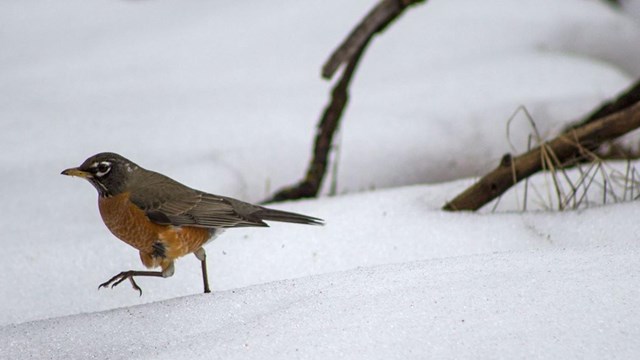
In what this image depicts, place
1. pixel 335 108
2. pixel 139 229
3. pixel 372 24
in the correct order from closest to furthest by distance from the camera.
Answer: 1. pixel 139 229
2. pixel 372 24
3. pixel 335 108

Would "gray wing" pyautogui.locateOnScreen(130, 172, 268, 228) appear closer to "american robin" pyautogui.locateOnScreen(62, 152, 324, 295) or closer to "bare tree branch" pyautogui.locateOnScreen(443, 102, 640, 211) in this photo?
"american robin" pyautogui.locateOnScreen(62, 152, 324, 295)

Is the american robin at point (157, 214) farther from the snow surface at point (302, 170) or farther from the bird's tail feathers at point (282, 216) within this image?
the snow surface at point (302, 170)

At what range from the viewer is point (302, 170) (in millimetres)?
5094

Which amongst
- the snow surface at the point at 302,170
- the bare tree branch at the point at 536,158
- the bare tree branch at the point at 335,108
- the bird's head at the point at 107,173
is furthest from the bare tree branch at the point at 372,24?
the bird's head at the point at 107,173

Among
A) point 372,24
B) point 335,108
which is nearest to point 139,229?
point 335,108

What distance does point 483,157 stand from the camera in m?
5.25

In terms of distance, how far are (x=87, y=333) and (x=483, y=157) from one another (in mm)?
3156

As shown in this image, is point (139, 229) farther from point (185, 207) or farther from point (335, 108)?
point (335, 108)

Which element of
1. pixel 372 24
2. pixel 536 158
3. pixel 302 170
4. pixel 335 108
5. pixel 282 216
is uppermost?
pixel 372 24

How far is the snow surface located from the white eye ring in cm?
53

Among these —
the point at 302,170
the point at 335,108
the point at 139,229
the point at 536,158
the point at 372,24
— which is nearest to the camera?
the point at 139,229

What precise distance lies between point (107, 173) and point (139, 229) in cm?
27

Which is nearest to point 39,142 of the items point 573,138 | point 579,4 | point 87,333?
point 87,333

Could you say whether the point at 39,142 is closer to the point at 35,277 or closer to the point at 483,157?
the point at 35,277
